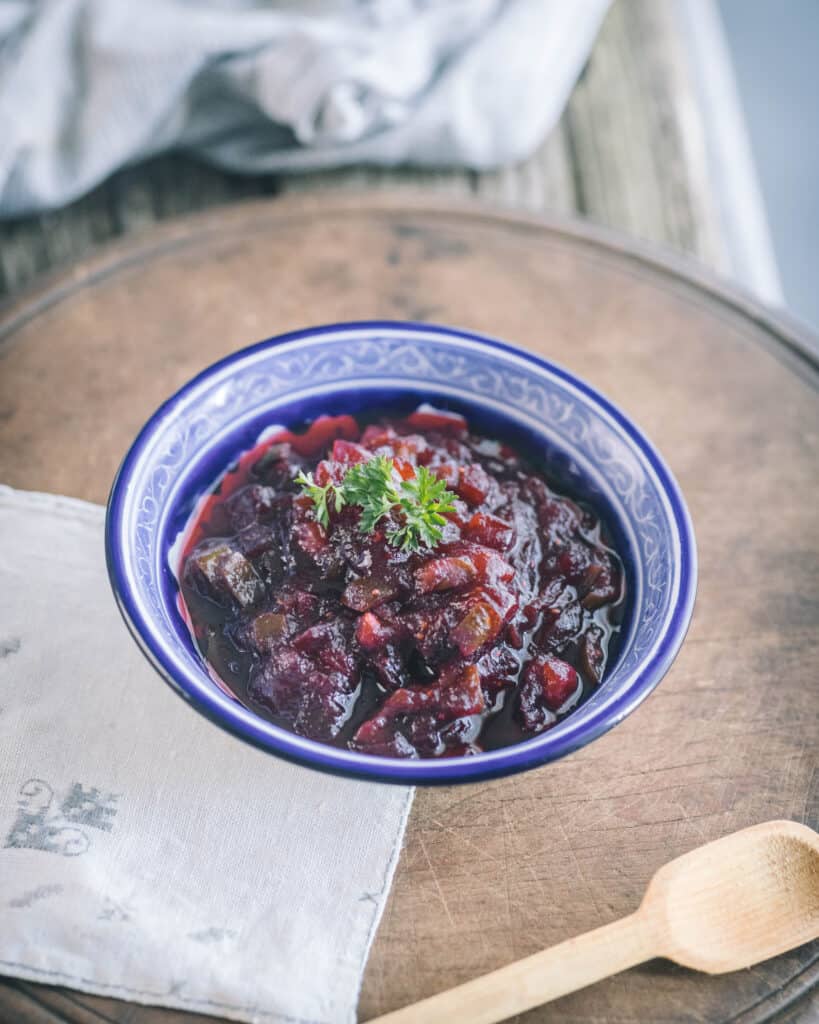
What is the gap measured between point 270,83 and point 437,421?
229 cm

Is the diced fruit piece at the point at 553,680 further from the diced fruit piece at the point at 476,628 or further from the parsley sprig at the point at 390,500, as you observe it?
the parsley sprig at the point at 390,500

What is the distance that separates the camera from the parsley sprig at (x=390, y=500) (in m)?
2.61

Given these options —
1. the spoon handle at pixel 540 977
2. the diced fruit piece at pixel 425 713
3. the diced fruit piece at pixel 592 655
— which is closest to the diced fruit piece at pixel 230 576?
the diced fruit piece at pixel 425 713

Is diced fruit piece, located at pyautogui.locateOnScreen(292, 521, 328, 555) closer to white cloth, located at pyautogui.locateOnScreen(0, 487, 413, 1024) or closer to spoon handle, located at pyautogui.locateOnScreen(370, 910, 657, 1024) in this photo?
white cloth, located at pyautogui.locateOnScreen(0, 487, 413, 1024)

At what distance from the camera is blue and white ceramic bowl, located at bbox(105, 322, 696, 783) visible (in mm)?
2230

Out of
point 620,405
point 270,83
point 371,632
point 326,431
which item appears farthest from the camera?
point 270,83

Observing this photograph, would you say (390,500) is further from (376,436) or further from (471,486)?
(376,436)

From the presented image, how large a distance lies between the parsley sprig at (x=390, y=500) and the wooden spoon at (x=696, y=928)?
99 centimetres

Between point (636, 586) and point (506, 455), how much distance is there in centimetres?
63

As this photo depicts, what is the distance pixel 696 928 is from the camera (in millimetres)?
2406

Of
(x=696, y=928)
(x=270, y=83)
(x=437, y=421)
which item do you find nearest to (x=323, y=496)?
(x=437, y=421)

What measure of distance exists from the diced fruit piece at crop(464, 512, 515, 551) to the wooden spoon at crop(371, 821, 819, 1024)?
0.89 m

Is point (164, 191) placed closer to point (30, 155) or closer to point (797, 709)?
point (30, 155)

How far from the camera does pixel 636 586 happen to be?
2.78m
